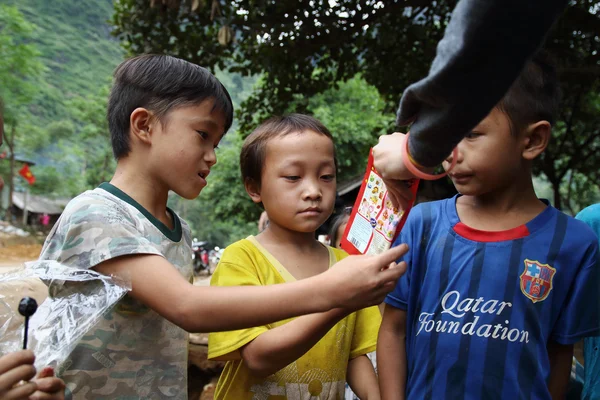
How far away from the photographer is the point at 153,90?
1623 mm

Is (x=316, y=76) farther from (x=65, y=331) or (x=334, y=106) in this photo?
(x=334, y=106)

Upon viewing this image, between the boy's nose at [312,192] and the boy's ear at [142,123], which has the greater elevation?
the boy's ear at [142,123]

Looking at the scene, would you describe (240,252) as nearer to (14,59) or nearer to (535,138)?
(535,138)

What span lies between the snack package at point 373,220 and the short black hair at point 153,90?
61 cm

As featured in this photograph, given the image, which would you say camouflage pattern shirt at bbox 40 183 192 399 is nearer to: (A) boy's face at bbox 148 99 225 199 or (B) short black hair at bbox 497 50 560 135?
(A) boy's face at bbox 148 99 225 199

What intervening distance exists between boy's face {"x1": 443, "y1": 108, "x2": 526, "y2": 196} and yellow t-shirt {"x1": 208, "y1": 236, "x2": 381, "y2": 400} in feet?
1.98

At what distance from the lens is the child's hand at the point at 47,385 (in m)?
1.19

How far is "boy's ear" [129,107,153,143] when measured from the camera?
5.21 feet

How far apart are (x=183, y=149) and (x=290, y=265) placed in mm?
509

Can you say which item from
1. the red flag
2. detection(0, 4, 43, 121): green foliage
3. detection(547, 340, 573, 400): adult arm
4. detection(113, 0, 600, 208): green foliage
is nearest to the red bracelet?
detection(547, 340, 573, 400): adult arm

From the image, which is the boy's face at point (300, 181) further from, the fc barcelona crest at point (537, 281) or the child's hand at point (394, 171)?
the fc barcelona crest at point (537, 281)

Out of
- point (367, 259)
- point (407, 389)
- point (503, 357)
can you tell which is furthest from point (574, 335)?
point (367, 259)

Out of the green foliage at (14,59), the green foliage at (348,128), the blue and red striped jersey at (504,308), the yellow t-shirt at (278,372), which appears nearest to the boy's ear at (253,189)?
the yellow t-shirt at (278,372)

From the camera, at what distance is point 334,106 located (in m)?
21.3
